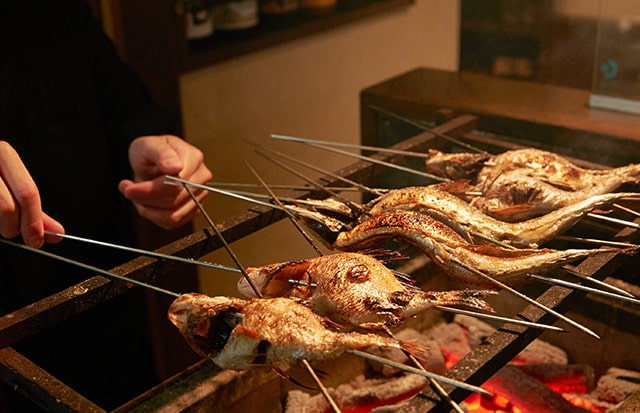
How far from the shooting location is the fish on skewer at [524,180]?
1697 millimetres

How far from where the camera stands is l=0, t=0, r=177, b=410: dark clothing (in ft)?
7.22

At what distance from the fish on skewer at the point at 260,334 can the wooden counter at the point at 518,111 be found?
1194mm

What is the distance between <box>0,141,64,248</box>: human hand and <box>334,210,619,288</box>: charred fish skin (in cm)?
64

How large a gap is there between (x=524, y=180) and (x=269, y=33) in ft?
5.93

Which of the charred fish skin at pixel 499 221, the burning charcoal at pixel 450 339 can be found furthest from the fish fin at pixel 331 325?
the burning charcoal at pixel 450 339

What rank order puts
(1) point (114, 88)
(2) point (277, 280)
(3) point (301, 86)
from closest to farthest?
(2) point (277, 280), (1) point (114, 88), (3) point (301, 86)

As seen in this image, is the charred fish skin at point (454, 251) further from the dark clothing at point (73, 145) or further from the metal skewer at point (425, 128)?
the dark clothing at point (73, 145)

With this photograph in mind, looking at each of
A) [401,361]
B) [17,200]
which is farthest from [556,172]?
[17,200]

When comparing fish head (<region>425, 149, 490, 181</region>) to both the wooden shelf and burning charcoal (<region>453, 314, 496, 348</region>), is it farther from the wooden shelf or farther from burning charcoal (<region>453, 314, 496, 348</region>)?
the wooden shelf

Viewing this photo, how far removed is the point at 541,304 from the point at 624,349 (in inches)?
33.6

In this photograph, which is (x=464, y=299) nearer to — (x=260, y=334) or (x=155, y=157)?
(x=260, y=334)

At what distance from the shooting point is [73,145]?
2.31 metres

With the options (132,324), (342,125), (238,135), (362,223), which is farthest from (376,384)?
(342,125)

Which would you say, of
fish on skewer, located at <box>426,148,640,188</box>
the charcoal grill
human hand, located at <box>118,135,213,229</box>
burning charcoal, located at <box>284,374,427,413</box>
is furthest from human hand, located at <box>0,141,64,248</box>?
fish on skewer, located at <box>426,148,640,188</box>
